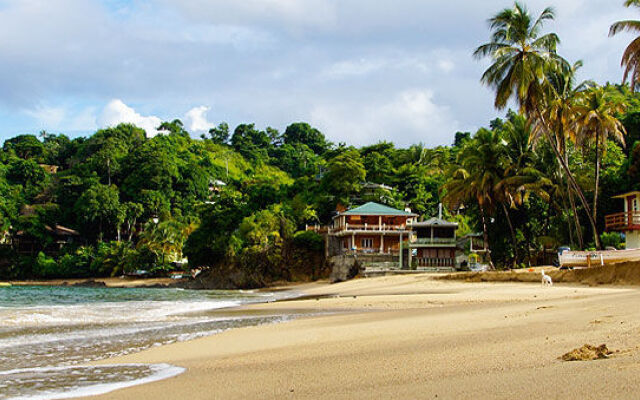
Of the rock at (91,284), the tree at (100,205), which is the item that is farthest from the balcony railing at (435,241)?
the tree at (100,205)

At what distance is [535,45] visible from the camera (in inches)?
1121

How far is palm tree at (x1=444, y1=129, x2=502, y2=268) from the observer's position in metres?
37.1

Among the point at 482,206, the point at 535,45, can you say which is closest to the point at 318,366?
the point at 535,45

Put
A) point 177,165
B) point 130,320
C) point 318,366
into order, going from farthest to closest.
Result: point 177,165 → point 130,320 → point 318,366

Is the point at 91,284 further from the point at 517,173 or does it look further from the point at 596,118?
the point at 596,118

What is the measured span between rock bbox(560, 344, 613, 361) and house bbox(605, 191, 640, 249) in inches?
1096

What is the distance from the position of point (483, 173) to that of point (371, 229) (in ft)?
39.4

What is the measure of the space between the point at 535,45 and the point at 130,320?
23.4 metres

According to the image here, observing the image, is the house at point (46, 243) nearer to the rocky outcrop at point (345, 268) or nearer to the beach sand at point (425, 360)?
the rocky outcrop at point (345, 268)

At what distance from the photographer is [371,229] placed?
46.6 m

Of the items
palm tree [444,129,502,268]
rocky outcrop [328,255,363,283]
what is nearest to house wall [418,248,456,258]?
palm tree [444,129,502,268]

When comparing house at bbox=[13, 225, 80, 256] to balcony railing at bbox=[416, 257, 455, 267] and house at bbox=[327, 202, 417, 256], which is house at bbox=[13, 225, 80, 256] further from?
balcony railing at bbox=[416, 257, 455, 267]

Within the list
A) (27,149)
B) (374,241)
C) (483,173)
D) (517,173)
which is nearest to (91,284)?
(374,241)

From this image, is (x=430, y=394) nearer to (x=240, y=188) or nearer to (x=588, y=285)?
(x=588, y=285)
